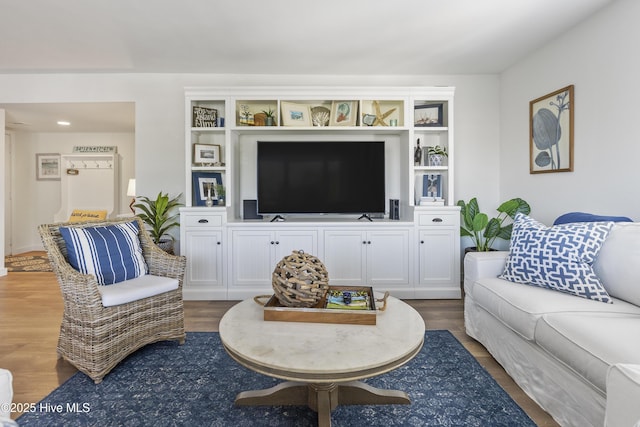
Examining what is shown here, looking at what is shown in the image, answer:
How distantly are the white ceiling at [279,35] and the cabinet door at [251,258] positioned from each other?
1761mm

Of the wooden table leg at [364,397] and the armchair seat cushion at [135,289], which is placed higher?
the armchair seat cushion at [135,289]

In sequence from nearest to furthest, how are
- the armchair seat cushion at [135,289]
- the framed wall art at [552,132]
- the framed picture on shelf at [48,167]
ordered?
the armchair seat cushion at [135,289] → the framed wall art at [552,132] → the framed picture on shelf at [48,167]

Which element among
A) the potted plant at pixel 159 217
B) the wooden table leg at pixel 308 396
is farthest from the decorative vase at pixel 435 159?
the potted plant at pixel 159 217

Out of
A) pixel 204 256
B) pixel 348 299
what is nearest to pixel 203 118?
pixel 204 256

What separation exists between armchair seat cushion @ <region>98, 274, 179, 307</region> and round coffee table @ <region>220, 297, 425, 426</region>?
726 millimetres

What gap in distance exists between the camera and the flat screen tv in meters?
3.50

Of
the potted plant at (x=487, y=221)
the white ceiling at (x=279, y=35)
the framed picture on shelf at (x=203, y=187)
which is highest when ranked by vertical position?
the white ceiling at (x=279, y=35)

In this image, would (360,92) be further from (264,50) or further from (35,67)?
(35,67)

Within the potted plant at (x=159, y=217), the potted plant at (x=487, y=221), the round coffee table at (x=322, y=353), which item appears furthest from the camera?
the potted plant at (x=159, y=217)

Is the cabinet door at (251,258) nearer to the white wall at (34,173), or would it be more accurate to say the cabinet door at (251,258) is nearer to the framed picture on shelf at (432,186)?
the framed picture on shelf at (432,186)

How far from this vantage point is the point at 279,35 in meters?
2.77

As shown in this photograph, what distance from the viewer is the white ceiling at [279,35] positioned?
236cm

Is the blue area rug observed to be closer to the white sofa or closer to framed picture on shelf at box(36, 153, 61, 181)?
the white sofa

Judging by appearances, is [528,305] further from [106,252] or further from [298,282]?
[106,252]
